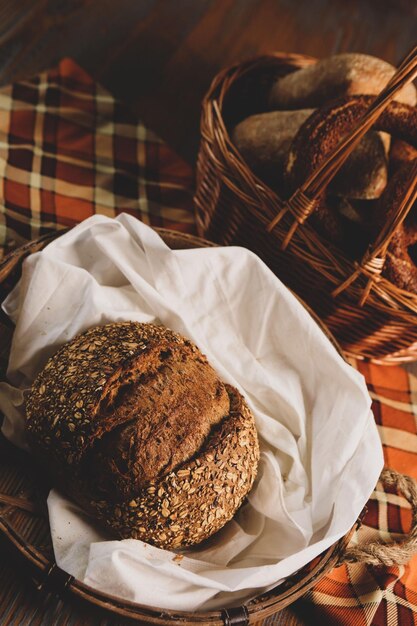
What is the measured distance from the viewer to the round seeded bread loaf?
0.92 metres

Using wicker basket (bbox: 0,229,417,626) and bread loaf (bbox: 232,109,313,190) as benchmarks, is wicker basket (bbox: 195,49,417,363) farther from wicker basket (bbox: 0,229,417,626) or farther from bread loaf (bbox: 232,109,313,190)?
wicker basket (bbox: 0,229,417,626)

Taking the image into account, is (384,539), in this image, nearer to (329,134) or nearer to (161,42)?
(329,134)

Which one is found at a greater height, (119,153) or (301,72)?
(301,72)

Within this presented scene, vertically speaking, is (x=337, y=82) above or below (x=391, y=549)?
above

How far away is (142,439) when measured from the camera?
920 millimetres

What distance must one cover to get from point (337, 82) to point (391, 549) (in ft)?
3.25

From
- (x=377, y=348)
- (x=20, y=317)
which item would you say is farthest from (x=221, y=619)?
(x=377, y=348)

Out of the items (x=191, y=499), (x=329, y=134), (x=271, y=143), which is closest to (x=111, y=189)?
(x=271, y=143)

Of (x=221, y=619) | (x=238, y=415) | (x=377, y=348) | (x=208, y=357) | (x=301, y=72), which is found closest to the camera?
(x=221, y=619)

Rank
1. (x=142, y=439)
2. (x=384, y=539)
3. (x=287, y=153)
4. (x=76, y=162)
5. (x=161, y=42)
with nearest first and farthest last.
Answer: (x=142, y=439), (x=384, y=539), (x=287, y=153), (x=76, y=162), (x=161, y=42)

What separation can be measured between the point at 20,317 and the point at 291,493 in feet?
1.75

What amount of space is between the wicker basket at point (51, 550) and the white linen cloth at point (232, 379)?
3 centimetres

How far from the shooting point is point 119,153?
5.32 ft

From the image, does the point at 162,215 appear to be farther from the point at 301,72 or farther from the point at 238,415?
the point at 238,415
